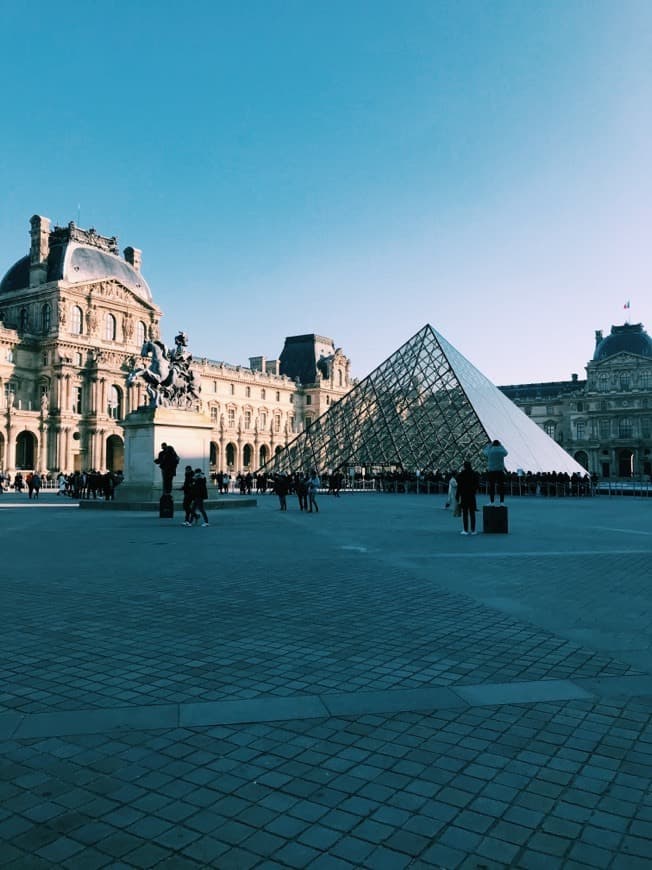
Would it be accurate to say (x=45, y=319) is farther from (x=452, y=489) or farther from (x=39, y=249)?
(x=452, y=489)

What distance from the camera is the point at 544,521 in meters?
16.0

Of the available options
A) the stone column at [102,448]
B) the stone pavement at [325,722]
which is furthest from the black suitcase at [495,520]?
the stone column at [102,448]

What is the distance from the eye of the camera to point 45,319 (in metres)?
55.6

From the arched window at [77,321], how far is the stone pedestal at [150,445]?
38.5m

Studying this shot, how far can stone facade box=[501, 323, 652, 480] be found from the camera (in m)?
76.6

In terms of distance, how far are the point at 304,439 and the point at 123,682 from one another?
119 ft

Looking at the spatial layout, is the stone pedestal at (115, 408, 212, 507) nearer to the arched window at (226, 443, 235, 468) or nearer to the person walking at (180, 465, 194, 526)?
the person walking at (180, 465, 194, 526)

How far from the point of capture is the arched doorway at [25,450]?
53.0 m

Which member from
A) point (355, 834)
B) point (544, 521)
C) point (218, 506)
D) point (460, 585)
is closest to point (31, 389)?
point (218, 506)

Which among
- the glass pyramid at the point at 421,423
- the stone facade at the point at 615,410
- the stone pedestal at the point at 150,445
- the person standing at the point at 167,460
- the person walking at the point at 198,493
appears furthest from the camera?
the stone facade at the point at 615,410

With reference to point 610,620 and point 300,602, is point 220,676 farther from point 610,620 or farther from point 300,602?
point 610,620

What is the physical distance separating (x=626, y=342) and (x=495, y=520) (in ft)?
246

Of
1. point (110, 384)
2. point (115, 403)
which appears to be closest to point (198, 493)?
point (110, 384)

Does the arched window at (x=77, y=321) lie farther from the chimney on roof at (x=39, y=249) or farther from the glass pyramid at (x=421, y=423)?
the glass pyramid at (x=421, y=423)
